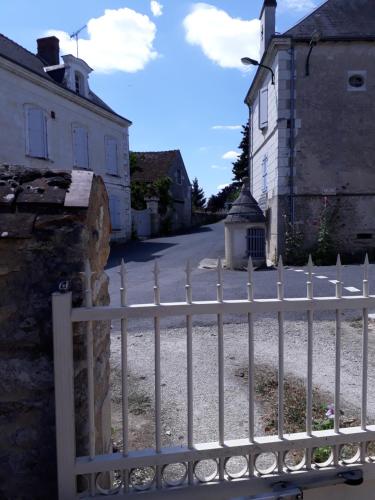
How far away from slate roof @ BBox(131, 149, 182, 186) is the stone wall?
25.7 meters

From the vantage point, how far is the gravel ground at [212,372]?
3.12 metres

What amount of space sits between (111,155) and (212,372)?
1666 cm

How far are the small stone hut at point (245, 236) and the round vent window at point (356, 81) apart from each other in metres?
4.92

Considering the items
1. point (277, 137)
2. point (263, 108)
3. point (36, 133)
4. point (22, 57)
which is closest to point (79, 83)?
point (22, 57)

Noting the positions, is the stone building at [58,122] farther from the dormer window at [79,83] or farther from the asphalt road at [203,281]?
the asphalt road at [203,281]

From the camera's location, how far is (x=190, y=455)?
2090 millimetres

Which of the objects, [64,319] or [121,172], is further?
[121,172]

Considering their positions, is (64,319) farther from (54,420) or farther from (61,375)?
(54,420)

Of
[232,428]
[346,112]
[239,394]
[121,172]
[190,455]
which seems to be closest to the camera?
[190,455]

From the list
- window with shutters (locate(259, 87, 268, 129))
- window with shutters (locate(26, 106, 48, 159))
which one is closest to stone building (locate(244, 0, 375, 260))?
window with shutters (locate(259, 87, 268, 129))

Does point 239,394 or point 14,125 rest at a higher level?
point 14,125

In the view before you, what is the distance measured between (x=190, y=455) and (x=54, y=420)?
69 cm

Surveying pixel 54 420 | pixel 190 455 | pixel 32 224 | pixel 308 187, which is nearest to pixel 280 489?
pixel 190 455

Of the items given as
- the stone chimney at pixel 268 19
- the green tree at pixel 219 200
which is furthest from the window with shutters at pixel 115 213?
the green tree at pixel 219 200
